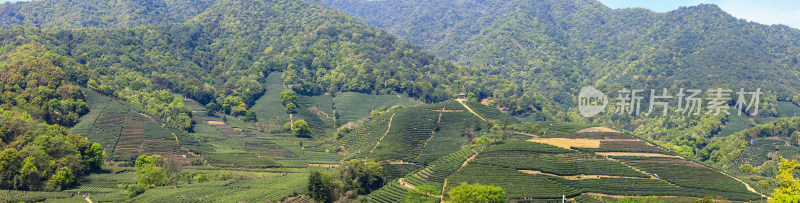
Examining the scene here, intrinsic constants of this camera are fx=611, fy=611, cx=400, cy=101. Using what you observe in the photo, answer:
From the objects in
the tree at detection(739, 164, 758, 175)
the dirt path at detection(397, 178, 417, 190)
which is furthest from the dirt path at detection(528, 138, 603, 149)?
the tree at detection(739, 164, 758, 175)

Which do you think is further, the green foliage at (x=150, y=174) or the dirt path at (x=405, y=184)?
the dirt path at (x=405, y=184)

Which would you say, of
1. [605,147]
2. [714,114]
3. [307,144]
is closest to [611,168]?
[605,147]

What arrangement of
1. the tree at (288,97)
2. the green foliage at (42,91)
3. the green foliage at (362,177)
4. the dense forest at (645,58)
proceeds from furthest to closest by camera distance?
the dense forest at (645,58)
the tree at (288,97)
the green foliage at (42,91)
the green foliage at (362,177)

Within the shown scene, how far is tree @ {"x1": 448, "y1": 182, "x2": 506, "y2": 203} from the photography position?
50.4 m

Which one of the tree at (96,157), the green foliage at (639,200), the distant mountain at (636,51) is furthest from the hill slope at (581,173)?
the distant mountain at (636,51)

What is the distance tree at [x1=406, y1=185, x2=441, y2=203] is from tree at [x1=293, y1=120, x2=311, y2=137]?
3819 centimetres

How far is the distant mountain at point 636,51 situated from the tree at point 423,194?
9026 centimetres

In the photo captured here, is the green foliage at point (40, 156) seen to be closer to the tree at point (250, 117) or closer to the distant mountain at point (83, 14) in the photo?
the tree at point (250, 117)

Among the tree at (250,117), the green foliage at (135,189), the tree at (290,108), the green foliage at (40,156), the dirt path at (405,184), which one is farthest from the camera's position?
the tree at (290,108)

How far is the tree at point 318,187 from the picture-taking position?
5547 centimetres

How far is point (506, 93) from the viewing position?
391ft

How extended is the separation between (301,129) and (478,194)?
46.1m

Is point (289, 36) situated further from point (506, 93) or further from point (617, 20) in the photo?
point (617, 20)

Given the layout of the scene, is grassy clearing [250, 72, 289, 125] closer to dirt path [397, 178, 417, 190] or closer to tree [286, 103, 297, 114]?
tree [286, 103, 297, 114]
